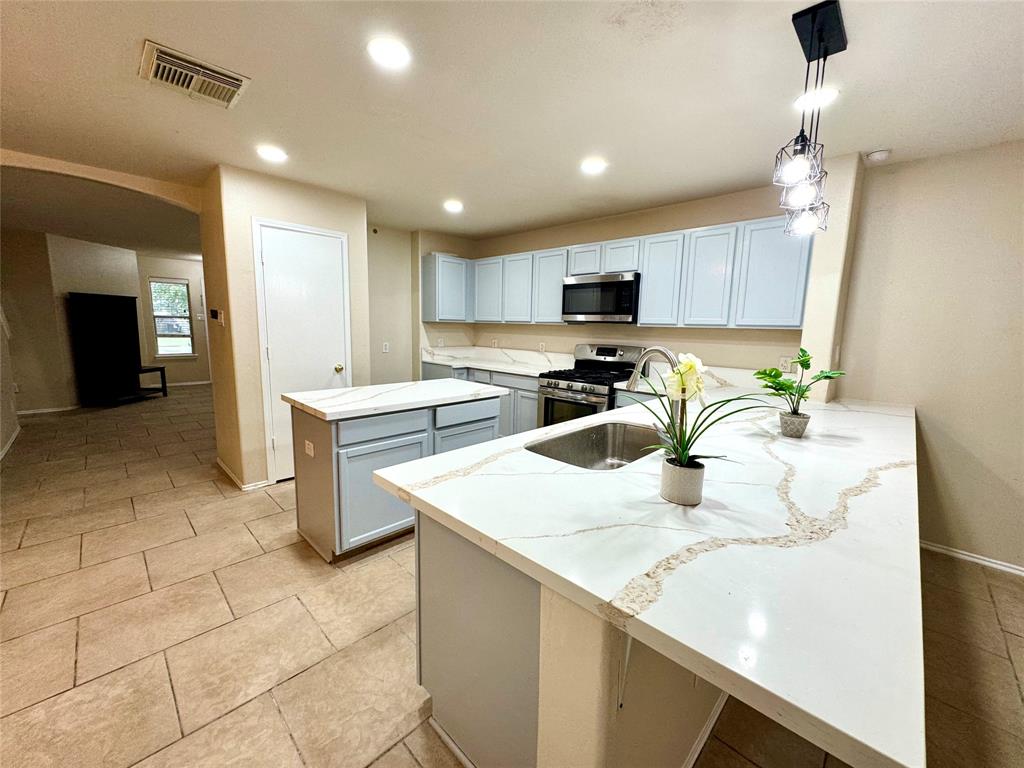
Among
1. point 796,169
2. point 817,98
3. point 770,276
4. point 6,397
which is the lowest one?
point 6,397

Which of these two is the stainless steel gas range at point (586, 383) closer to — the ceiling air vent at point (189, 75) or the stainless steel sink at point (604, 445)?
the stainless steel sink at point (604, 445)

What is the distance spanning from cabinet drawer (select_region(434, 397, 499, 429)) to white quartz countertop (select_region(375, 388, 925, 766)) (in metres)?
1.02

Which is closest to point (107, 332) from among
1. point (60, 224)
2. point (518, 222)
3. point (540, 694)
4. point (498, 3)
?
point (60, 224)

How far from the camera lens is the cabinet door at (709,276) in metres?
3.10

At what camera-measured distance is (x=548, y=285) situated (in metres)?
4.32

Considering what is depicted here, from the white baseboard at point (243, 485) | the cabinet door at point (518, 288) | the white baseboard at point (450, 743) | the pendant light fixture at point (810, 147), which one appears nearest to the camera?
the white baseboard at point (450, 743)

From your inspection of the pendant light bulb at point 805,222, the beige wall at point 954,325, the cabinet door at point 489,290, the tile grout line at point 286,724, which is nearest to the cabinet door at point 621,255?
the cabinet door at point 489,290

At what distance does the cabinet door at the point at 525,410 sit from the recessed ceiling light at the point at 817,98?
286cm

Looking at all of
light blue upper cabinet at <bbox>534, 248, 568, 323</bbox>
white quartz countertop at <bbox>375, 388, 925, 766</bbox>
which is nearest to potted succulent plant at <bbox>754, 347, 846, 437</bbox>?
white quartz countertop at <bbox>375, 388, 925, 766</bbox>

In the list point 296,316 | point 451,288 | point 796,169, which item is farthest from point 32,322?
point 796,169

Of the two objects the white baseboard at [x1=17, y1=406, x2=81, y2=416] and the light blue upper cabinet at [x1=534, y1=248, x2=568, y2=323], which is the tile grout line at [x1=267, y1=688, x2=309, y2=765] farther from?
the white baseboard at [x1=17, y1=406, x2=81, y2=416]

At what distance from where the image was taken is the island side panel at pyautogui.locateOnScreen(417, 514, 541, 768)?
101 centimetres

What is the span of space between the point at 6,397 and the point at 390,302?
419 cm

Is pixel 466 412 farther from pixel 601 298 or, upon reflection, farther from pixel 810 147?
pixel 810 147
